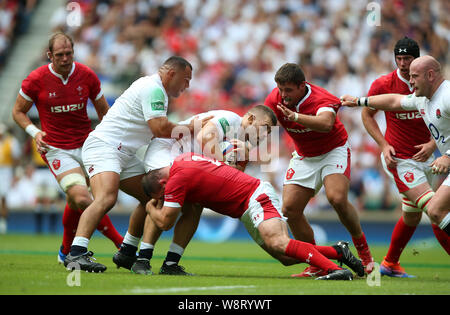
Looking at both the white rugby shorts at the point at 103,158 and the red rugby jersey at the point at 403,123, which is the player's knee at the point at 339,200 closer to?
the red rugby jersey at the point at 403,123

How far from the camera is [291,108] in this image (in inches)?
341

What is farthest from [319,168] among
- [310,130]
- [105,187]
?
[105,187]

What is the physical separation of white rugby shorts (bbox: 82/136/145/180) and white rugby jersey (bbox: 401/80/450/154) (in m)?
3.44

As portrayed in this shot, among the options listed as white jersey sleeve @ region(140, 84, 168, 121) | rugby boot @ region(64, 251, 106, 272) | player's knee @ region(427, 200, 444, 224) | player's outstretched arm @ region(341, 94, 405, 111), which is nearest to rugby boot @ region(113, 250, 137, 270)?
rugby boot @ region(64, 251, 106, 272)

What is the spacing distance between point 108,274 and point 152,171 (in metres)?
1.25

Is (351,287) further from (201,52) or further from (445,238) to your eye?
(201,52)

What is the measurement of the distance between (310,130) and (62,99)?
3.32 m

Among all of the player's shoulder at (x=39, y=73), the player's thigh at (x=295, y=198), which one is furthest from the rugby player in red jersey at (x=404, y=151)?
the player's shoulder at (x=39, y=73)

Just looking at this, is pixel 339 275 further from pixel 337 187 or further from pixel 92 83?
pixel 92 83

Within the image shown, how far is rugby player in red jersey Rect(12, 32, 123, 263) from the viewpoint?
9.05 meters

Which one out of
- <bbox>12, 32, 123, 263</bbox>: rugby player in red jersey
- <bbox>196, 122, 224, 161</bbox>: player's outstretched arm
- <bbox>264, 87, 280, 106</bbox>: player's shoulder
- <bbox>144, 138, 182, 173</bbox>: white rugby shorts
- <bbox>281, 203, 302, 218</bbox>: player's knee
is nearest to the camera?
<bbox>196, 122, 224, 161</bbox>: player's outstretched arm

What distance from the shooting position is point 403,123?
8.96 meters

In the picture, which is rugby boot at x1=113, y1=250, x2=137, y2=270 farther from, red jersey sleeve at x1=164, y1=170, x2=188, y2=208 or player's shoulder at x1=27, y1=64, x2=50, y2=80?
player's shoulder at x1=27, y1=64, x2=50, y2=80

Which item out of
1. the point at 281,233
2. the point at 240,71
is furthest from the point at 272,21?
the point at 281,233
